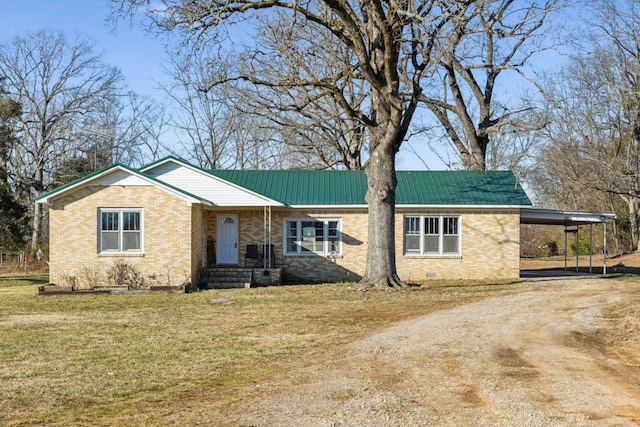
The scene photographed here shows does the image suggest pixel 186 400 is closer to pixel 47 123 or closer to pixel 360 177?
pixel 360 177

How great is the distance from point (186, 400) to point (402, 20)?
43.9 feet

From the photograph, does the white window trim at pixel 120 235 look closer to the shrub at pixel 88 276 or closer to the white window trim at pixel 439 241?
the shrub at pixel 88 276

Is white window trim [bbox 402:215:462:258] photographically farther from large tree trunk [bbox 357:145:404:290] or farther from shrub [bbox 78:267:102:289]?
shrub [bbox 78:267:102:289]

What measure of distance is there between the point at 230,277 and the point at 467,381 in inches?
654

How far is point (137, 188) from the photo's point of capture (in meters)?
22.6

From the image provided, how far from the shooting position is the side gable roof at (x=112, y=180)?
72.7 ft

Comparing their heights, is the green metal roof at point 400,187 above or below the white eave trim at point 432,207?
above

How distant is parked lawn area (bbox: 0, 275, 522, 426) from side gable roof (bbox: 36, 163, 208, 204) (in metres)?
3.07

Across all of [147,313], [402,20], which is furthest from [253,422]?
[402,20]

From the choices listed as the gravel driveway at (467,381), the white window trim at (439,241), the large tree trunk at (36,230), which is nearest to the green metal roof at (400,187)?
the white window trim at (439,241)

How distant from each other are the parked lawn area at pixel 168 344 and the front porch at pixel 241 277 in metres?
2.18

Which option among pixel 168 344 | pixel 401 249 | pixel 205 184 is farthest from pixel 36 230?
pixel 168 344

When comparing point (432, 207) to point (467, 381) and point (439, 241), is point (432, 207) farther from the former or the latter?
point (467, 381)

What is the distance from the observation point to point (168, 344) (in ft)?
38.9
